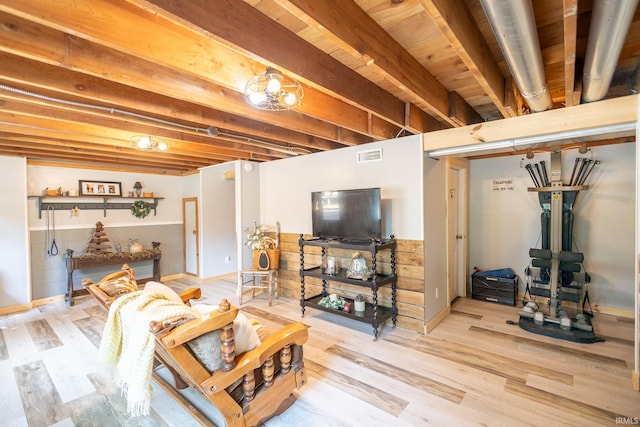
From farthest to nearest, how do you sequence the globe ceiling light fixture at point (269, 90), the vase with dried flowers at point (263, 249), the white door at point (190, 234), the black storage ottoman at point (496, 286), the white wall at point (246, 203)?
1. the white door at point (190, 234)
2. the white wall at point (246, 203)
3. the vase with dried flowers at point (263, 249)
4. the black storage ottoman at point (496, 286)
5. the globe ceiling light fixture at point (269, 90)

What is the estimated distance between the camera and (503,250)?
452cm

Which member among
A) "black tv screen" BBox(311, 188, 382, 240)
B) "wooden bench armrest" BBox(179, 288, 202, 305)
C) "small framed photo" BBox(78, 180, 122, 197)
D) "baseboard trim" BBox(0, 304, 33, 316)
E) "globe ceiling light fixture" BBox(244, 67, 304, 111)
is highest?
"globe ceiling light fixture" BBox(244, 67, 304, 111)

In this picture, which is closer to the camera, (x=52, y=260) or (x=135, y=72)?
(x=135, y=72)

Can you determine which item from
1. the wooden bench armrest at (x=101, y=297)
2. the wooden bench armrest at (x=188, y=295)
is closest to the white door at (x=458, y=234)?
the wooden bench armrest at (x=188, y=295)

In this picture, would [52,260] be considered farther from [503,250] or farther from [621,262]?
[621,262]

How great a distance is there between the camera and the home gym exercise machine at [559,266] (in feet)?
10.5

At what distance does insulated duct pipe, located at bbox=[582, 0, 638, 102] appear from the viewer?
3.80 ft

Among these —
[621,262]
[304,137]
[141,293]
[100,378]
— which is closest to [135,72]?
[141,293]

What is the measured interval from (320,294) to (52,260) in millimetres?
4428

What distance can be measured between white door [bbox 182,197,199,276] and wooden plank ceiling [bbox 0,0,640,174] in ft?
10.5

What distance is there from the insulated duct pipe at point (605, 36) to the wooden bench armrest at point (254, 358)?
227cm

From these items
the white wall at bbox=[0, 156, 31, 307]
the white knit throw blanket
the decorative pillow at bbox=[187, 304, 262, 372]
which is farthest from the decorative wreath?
the decorative pillow at bbox=[187, 304, 262, 372]

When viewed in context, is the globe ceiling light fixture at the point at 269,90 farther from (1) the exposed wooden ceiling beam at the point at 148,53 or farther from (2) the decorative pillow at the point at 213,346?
(2) the decorative pillow at the point at 213,346

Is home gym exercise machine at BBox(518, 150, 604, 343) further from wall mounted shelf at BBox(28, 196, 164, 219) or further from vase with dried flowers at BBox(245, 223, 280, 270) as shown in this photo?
wall mounted shelf at BBox(28, 196, 164, 219)
